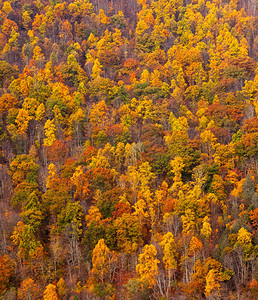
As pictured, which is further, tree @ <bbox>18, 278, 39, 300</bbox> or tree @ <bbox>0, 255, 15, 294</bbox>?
tree @ <bbox>0, 255, 15, 294</bbox>

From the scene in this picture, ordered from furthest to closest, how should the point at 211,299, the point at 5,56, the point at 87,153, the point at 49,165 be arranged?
1. the point at 5,56
2. the point at 87,153
3. the point at 49,165
4. the point at 211,299

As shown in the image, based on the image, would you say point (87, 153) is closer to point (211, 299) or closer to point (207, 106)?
point (207, 106)

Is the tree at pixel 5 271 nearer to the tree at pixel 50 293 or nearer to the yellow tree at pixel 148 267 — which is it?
the tree at pixel 50 293

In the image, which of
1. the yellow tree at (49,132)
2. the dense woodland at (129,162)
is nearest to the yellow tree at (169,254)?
the dense woodland at (129,162)

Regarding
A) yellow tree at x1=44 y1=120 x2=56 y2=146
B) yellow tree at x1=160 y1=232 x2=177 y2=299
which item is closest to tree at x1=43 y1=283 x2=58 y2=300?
yellow tree at x1=160 y1=232 x2=177 y2=299

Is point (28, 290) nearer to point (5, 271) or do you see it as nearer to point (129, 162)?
point (5, 271)

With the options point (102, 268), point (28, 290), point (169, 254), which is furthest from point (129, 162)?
point (28, 290)

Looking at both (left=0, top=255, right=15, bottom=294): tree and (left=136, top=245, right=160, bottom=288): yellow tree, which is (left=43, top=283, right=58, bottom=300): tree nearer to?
(left=0, top=255, right=15, bottom=294): tree

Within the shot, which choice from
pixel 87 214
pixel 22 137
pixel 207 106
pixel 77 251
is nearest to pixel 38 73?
pixel 22 137
